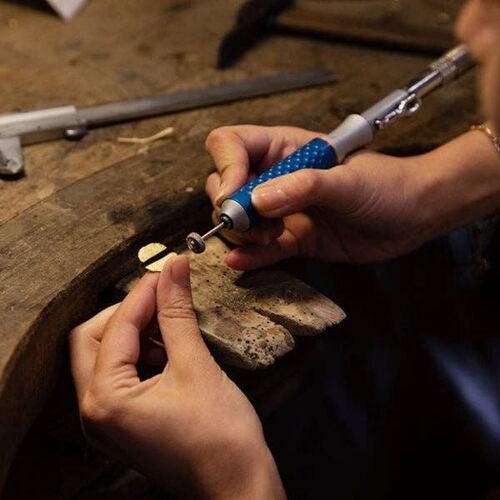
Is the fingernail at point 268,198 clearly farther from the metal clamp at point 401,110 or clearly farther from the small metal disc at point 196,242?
the metal clamp at point 401,110

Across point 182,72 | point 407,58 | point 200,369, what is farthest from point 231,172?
point 407,58

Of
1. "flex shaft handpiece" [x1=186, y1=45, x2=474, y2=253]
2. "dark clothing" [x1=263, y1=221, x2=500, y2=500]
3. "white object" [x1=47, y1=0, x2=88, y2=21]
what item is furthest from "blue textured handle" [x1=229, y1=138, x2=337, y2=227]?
"white object" [x1=47, y1=0, x2=88, y2=21]

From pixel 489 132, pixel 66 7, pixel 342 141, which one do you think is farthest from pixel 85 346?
pixel 66 7

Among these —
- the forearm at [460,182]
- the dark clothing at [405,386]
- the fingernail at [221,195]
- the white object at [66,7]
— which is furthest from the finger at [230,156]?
the white object at [66,7]

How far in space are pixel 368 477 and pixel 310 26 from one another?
0.80 metres

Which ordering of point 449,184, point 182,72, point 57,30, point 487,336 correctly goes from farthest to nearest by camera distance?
point 57,30 → point 182,72 → point 487,336 → point 449,184

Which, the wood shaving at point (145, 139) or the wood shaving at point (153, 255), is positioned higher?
the wood shaving at point (145, 139)

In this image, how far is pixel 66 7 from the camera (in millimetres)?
1388

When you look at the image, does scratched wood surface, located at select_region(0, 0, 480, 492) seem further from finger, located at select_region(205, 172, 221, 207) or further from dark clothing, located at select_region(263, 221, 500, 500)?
dark clothing, located at select_region(263, 221, 500, 500)

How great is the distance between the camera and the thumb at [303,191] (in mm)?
770

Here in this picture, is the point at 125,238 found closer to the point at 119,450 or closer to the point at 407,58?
the point at 119,450

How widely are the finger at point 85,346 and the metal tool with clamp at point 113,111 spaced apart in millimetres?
269

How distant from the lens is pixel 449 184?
38.6 inches

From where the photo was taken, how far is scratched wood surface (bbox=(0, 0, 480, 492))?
0.75 m
